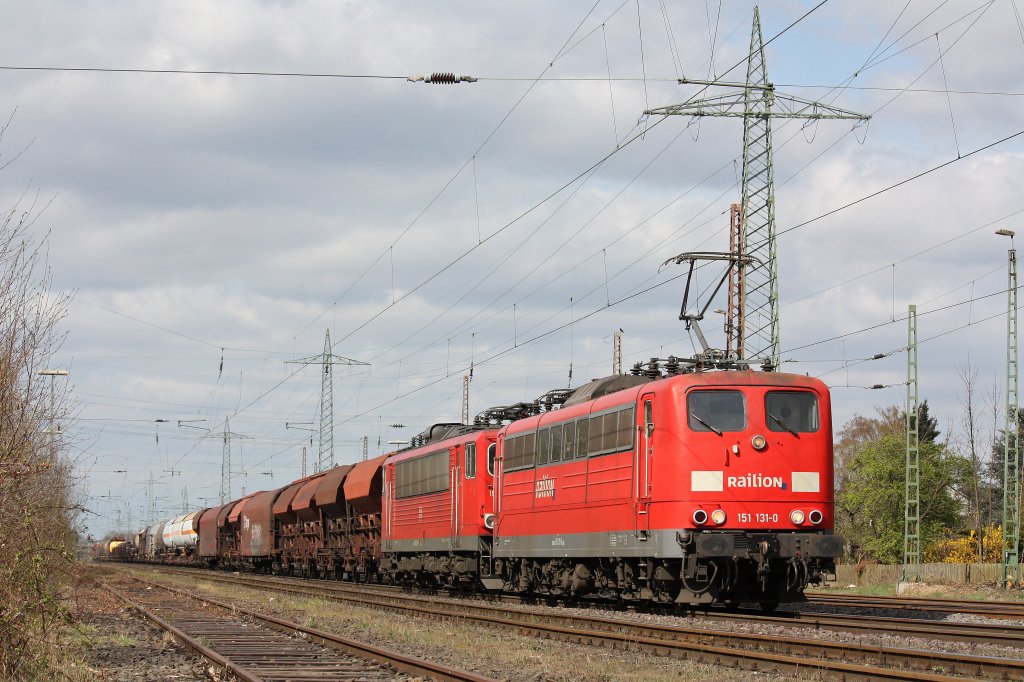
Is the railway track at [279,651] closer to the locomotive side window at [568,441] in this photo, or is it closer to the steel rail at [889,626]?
the steel rail at [889,626]

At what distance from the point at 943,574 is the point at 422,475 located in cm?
1883

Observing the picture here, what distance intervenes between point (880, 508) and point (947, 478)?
473 centimetres

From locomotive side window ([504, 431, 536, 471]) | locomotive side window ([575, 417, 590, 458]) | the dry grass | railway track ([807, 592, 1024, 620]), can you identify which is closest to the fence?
railway track ([807, 592, 1024, 620])

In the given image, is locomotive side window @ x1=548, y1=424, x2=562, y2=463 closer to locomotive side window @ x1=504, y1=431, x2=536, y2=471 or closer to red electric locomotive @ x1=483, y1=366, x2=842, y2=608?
locomotive side window @ x1=504, y1=431, x2=536, y2=471

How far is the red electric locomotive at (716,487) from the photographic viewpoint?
20172mm

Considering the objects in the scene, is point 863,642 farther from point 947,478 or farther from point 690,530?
point 947,478

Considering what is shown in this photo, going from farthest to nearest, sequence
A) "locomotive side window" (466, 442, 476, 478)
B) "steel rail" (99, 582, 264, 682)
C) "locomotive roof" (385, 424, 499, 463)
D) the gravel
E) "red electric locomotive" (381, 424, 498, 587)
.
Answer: "locomotive roof" (385, 424, 499, 463)
"locomotive side window" (466, 442, 476, 478)
"red electric locomotive" (381, 424, 498, 587)
the gravel
"steel rail" (99, 582, 264, 682)

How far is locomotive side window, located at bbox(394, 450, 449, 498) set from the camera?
105 feet

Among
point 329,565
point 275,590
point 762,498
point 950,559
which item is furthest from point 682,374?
point 950,559

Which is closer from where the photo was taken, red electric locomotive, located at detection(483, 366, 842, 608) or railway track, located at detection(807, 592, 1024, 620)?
red electric locomotive, located at detection(483, 366, 842, 608)

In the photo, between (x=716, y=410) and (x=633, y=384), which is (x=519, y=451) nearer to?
(x=633, y=384)

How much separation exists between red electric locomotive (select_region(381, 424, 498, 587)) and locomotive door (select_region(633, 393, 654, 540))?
8297 millimetres

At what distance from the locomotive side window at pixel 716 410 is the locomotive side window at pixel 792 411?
489 mm

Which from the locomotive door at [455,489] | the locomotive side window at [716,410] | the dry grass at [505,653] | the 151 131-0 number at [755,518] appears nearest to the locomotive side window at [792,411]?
the locomotive side window at [716,410]
